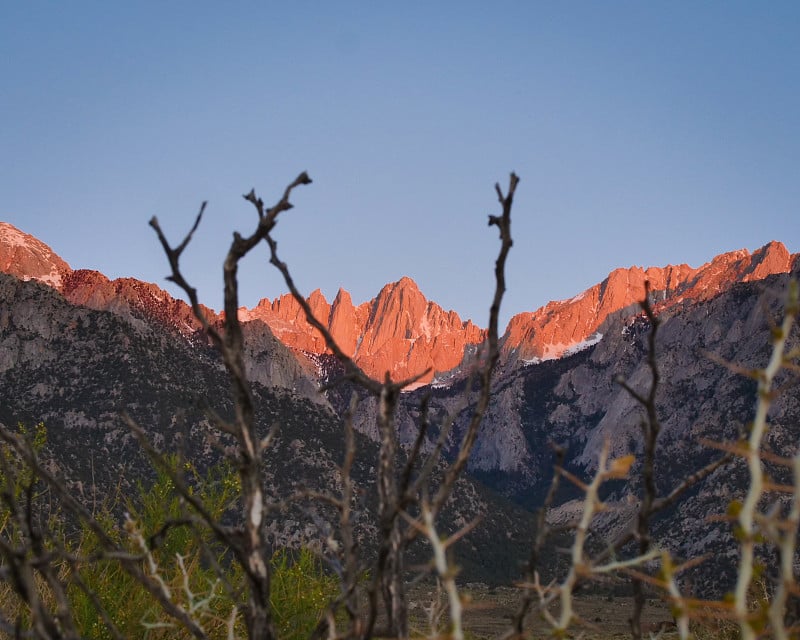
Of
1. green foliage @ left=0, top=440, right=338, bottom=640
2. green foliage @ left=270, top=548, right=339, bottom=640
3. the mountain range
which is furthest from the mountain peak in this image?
green foliage @ left=0, top=440, right=338, bottom=640

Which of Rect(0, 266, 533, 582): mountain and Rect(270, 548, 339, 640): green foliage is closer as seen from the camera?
Rect(270, 548, 339, 640): green foliage

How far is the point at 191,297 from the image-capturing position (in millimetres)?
2217

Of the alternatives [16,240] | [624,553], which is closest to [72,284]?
[16,240]

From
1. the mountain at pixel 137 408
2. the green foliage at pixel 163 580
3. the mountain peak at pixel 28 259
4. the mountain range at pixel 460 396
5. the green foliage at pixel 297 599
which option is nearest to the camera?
the green foliage at pixel 163 580

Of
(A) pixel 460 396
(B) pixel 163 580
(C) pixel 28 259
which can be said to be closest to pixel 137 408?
(A) pixel 460 396

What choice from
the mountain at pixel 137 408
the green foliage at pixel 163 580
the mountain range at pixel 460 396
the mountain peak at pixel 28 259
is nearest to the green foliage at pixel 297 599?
the green foliage at pixel 163 580

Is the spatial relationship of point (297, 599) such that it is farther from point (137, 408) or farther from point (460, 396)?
point (460, 396)

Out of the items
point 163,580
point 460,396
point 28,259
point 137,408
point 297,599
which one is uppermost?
point 28,259

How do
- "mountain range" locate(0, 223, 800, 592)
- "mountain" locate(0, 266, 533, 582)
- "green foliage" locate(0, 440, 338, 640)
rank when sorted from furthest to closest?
"mountain range" locate(0, 223, 800, 592), "mountain" locate(0, 266, 533, 582), "green foliage" locate(0, 440, 338, 640)

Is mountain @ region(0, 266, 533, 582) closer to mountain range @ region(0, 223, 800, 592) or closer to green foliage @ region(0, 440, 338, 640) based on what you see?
mountain range @ region(0, 223, 800, 592)

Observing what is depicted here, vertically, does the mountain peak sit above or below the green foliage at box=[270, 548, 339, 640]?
above

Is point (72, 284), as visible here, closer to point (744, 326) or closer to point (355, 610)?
point (744, 326)

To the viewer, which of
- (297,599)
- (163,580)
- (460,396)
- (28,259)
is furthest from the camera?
(28,259)

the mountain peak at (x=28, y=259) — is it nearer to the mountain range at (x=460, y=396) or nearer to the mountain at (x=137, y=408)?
the mountain range at (x=460, y=396)
